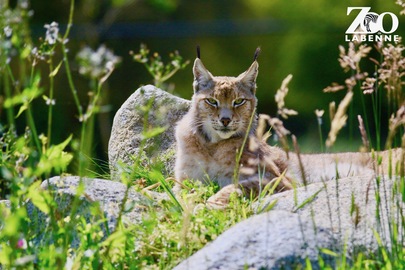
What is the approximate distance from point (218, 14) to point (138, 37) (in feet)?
3.39

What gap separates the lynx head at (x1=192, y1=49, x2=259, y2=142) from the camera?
4798 millimetres

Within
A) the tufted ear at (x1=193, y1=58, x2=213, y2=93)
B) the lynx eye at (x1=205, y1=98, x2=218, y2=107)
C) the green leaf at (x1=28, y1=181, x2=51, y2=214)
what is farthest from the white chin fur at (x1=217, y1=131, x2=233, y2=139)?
the green leaf at (x1=28, y1=181, x2=51, y2=214)

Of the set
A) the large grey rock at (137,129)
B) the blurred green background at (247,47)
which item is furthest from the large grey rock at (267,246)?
the blurred green background at (247,47)

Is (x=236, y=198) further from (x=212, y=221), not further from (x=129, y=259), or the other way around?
(x=129, y=259)

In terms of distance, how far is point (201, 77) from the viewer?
502cm

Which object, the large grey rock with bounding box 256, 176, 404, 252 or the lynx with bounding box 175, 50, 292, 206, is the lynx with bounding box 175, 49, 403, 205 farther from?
the large grey rock with bounding box 256, 176, 404, 252

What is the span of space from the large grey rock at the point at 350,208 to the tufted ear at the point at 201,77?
1.40m

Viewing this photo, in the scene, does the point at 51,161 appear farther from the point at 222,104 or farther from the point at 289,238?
the point at 222,104

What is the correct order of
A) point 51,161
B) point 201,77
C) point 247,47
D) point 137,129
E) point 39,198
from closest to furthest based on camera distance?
1. point 51,161
2. point 39,198
3. point 201,77
4. point 137,129
5. point 247,47

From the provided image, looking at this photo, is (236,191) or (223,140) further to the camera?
(223,140)

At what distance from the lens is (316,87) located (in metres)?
9.17

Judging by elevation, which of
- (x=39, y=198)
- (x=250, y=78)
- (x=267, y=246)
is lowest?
(x=267, y=246)

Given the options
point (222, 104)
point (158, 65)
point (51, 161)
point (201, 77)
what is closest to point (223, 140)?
point (222, 104)

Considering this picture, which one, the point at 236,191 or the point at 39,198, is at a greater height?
the point at 39,198
